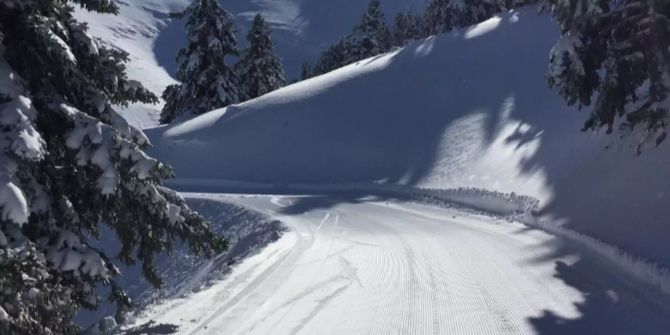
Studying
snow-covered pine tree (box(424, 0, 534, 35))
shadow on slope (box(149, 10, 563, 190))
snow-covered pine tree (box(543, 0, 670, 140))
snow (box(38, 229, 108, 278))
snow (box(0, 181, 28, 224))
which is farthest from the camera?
snow-covered pine tree (box(424, 0, 534, 35))

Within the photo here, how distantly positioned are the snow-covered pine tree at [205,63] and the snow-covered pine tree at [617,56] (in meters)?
29.6

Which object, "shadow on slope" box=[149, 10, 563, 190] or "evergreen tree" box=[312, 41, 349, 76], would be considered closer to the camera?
"shadow on slope" box=[149, 10, 563, 190]

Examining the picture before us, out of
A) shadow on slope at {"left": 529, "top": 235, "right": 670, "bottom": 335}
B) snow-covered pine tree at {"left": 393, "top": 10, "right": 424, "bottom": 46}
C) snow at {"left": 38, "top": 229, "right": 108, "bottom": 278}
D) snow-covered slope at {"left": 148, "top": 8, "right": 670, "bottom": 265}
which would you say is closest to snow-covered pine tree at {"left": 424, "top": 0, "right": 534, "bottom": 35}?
snow-covered slope at {"left": 148, "top": 8, "right": 670, "bottom": 265}

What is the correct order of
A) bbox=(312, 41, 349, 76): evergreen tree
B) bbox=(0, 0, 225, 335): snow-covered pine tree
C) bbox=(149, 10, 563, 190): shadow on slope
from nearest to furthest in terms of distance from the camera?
bbox=(0, 0, 225, 335): snow-covered pine tree < bbox=(149, 10, 563, 190): shadow on slope < bbox=(312, 41, 349, 76): evergreen tree

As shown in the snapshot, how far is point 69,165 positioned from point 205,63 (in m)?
33.9

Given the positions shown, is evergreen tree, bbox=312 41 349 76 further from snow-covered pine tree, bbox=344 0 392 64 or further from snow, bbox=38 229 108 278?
snow, bbox=38 229 108 278

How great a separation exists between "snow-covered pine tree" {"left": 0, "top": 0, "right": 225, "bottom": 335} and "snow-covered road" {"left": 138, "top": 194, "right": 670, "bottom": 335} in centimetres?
113


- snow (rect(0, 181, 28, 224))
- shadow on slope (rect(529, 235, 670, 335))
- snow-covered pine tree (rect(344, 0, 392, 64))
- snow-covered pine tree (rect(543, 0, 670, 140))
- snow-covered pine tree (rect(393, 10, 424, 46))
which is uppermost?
snow-covered pine tree (rect(393, 10, 424, 46))

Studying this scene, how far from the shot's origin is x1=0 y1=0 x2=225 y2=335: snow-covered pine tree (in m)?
6.24

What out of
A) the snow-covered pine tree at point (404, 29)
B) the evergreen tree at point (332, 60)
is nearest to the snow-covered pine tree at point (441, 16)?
the evergreen tree at point (332, 60)

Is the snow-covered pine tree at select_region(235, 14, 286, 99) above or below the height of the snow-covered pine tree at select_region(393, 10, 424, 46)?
below

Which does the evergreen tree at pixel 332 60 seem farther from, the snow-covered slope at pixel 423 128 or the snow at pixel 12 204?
the snow at pixel 12 204

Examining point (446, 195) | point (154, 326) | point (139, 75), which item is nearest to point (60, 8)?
point (154, 326)

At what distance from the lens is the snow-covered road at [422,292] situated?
7.44 metres
